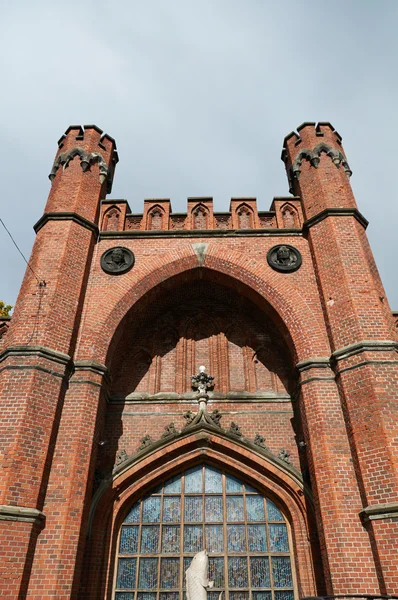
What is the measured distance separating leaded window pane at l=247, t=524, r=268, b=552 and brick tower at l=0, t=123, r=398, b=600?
4cm

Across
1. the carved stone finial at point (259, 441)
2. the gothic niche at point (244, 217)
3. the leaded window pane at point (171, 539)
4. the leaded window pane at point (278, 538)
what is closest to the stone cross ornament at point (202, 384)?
the carved stone finial at point (259, 441)

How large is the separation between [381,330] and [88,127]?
31.1 feet

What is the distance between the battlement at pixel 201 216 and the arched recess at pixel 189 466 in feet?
16.8

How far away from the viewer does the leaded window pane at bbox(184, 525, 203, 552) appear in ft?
28.1

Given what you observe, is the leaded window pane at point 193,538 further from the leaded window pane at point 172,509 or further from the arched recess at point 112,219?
the arched recess at point 112,219

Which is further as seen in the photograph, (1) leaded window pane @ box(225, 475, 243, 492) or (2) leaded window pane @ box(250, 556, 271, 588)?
(1) leaded window pane @ box(225, 475, 243, 492)

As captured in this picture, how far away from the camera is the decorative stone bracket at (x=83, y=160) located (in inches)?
475

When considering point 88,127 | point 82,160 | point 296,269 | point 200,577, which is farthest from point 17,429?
point 88,127

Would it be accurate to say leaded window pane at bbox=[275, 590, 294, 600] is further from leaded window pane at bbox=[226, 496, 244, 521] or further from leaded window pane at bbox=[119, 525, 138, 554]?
leaded window pane at bbox=[119, 525, 138, 554]

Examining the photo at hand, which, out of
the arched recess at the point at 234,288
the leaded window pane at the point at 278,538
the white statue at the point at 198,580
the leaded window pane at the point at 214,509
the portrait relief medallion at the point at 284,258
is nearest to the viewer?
the white statue at the point at 198,580

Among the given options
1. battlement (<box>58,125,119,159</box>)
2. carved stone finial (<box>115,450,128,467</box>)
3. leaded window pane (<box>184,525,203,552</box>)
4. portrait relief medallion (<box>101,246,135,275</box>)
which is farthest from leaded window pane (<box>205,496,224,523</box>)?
battlement (<box>58,125,119,159</box>)

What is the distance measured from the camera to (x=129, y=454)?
9.41 meters

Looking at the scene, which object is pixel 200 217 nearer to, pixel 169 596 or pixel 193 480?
pixel 193 480

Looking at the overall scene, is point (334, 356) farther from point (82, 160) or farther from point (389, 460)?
point (82, 160)
